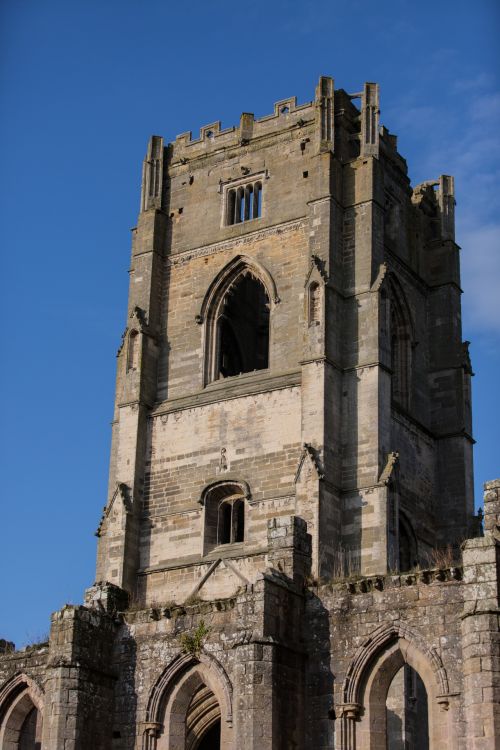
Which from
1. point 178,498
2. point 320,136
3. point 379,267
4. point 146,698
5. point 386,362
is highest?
point 320,136

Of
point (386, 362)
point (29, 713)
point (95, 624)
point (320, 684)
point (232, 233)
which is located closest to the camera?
point (320, 684)

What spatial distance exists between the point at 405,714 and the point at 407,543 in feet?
20.4

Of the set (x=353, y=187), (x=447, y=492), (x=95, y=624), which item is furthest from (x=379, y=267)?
(x=95, y=624)

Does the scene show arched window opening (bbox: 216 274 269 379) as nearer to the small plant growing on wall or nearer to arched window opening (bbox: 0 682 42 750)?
arched window opening (bbox: 0 682 42 750)

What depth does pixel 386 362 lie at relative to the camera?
120 feet

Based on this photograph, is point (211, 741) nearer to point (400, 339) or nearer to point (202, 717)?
point (202, 717)

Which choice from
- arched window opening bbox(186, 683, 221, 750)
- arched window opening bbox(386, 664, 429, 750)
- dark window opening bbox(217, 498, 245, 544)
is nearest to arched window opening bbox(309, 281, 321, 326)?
dark window opening bbox(217, 498, 245, 544)

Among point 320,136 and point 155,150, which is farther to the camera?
point 155,150

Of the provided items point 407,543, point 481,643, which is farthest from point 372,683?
point 407,543

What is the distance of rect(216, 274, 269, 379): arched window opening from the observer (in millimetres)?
40094

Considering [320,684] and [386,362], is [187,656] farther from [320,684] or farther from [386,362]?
[386,362]

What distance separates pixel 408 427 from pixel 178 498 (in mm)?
6031

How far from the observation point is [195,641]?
2386 centimetres

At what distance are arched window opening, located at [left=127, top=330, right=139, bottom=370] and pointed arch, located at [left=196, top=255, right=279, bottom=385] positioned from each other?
1720mm
